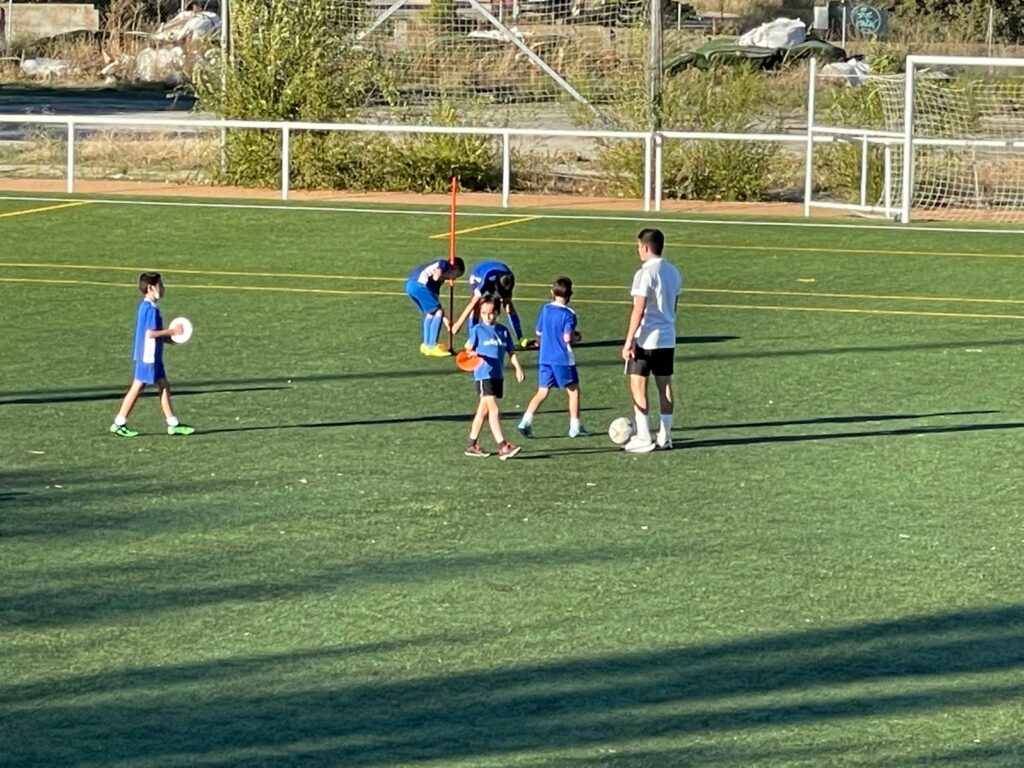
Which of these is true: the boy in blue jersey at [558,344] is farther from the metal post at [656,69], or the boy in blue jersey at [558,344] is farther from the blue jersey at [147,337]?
the metal post at [656,69]

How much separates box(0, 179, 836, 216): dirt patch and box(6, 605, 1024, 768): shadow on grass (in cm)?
1931

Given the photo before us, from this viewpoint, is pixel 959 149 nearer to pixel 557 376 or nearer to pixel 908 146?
pixel 908 146

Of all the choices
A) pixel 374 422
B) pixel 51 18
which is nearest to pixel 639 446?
pixel 374 422

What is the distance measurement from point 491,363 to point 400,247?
37.6 ft

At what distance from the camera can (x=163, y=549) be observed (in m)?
9.52

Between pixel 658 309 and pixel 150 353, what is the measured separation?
2.89 meters

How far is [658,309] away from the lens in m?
11.8

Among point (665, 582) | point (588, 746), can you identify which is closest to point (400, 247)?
point (665, 582)

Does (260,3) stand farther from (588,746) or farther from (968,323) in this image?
(588,746)

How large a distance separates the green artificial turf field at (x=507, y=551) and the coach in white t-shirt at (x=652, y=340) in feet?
0.77

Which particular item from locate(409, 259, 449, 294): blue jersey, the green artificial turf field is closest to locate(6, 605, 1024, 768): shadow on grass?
the green artificial turf field

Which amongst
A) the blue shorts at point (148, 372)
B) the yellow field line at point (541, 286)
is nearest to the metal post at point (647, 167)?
the yellow field line at point (541, 286)

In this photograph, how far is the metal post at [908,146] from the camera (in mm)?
25281

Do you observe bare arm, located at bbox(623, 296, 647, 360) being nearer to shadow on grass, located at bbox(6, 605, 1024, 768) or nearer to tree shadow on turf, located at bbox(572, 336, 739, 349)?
shadow on grass, located at bbox(6, 605, 1024, 768)
